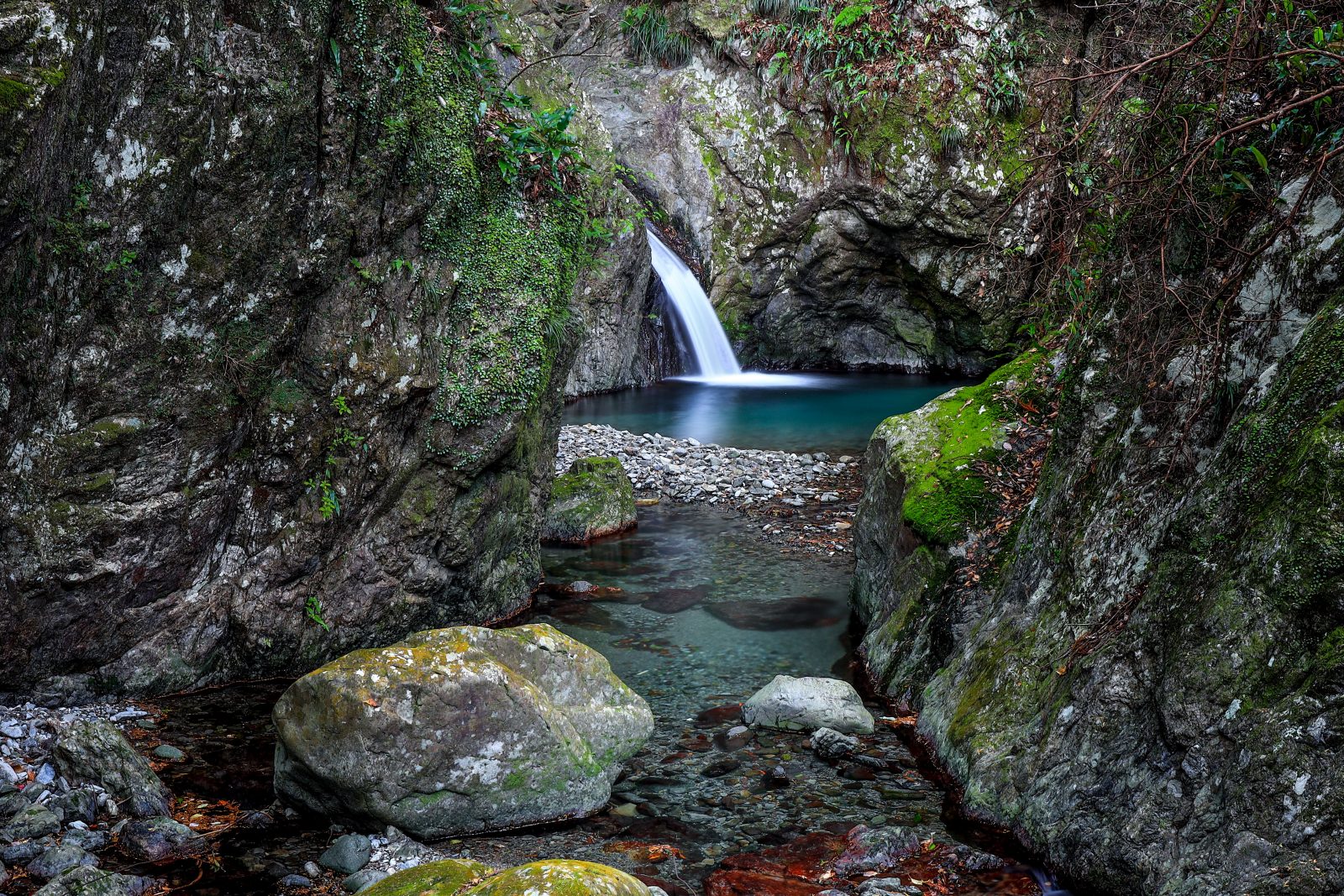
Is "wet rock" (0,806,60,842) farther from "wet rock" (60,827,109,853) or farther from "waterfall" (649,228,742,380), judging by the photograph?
"waterfall" (649,228,742,380)

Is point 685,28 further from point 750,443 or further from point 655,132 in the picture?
point 750,443

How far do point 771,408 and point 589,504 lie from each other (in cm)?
842

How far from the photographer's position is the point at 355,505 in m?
6.97

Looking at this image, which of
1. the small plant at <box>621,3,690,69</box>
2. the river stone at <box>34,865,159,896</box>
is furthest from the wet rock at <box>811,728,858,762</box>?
the small plant at <box>621,3,690,69</box>

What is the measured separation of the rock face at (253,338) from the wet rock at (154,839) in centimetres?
179

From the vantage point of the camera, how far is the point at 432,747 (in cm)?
484

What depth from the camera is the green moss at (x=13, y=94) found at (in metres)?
4.51

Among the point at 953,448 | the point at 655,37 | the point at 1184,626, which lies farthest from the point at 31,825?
the point at 655,37

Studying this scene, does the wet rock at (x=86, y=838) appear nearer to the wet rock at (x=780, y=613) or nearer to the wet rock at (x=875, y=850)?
the wet rock at (x=875, y=850)

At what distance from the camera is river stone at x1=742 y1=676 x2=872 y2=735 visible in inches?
233

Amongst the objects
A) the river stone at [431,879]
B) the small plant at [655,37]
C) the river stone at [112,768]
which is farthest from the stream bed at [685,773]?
the small plant at [655,37]

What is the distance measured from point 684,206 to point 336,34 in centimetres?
1600

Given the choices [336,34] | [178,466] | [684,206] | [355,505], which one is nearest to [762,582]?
[355,505]

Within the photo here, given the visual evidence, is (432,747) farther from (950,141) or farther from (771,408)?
(950,141)
